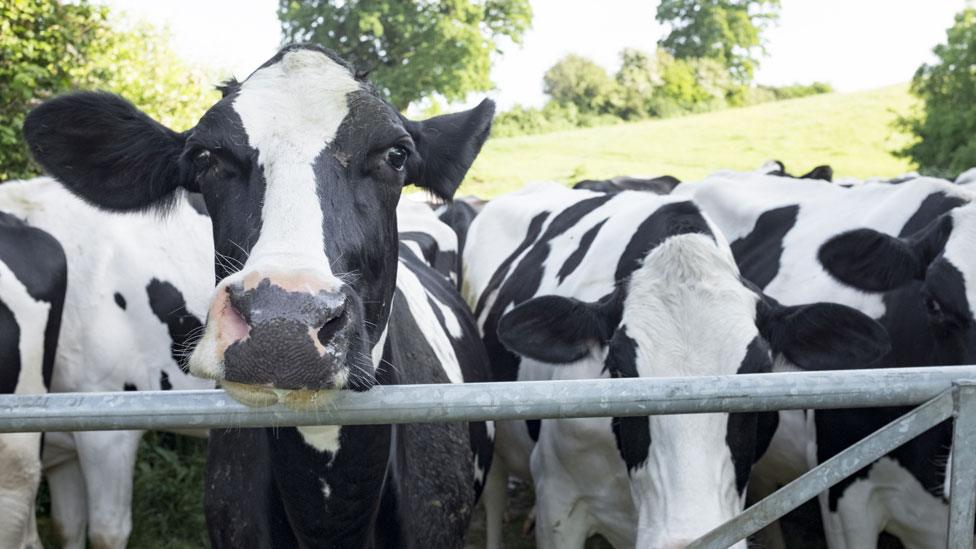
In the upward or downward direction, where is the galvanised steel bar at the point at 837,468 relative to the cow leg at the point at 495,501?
upward

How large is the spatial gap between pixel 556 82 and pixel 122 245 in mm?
48118

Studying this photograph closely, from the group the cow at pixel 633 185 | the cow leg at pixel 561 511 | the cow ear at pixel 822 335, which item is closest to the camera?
the cow ear at pixel 822 335

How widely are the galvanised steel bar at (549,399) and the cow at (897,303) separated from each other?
1489 millimetres

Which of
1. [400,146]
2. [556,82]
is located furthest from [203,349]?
[556,82]

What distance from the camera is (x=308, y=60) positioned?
2.60 meters

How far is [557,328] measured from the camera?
336 centimetres

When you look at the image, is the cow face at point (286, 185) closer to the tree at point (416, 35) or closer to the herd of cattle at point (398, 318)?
the herd of cattle at point (398, 318)

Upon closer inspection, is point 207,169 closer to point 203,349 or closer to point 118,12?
point 203,349

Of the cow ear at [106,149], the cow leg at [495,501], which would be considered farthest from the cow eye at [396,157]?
the cow leg at [495,501]

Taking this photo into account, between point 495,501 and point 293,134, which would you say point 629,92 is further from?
point 293,134

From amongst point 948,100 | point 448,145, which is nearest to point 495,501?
point 448,145

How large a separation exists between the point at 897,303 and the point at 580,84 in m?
48.1

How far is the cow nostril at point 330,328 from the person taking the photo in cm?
187

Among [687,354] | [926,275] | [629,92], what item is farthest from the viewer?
[629,92]
